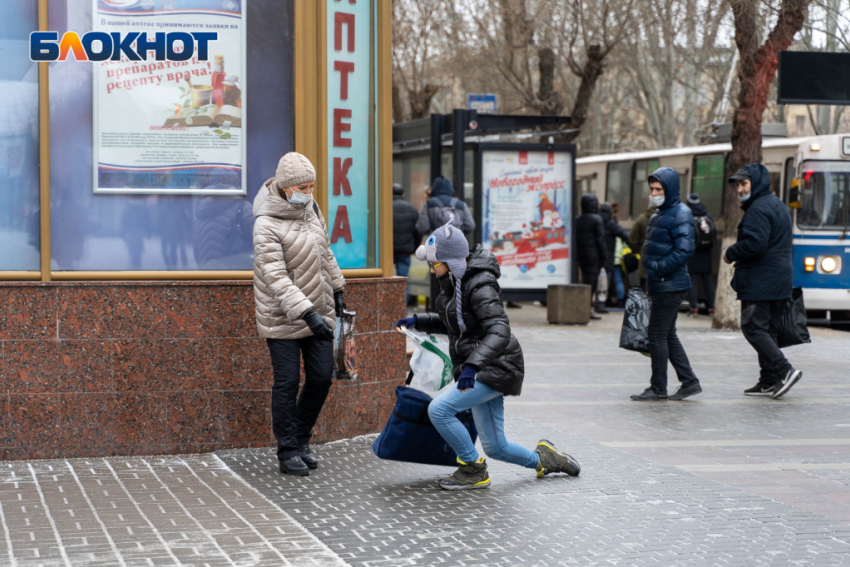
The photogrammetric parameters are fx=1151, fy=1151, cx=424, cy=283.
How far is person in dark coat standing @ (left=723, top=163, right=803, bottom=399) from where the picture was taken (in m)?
9.45

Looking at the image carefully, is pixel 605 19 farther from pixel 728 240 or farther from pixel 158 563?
pixel 158 563

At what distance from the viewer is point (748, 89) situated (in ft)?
47.9

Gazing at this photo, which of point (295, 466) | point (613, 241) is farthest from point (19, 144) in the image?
point (613, 241)

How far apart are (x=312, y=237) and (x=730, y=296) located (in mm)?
9651

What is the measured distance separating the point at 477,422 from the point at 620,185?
1804 centimetres

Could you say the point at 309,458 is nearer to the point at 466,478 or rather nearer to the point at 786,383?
the point at 466,478

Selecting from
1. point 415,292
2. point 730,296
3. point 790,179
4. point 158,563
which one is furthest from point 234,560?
point 790,179

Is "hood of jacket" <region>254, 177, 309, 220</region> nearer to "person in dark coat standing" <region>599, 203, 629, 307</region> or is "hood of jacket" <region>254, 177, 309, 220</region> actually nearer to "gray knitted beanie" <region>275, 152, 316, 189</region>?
"gray knitted beanie" <region>275, 152, 316, 189</region>

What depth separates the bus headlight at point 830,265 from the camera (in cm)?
1647

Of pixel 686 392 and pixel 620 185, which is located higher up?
pixel 620 185

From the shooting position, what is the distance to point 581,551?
4.99 metres

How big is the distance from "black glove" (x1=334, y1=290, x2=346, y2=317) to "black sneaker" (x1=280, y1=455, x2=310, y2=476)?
89 cm

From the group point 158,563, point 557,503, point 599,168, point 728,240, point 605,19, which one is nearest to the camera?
point 158,563

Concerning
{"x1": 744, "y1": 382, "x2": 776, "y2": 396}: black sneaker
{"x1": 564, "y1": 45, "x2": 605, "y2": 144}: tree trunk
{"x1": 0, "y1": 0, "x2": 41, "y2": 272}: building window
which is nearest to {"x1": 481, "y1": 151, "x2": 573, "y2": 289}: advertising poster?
{"x1": 564, "y1": 45, "x2": 605, "y2": 144}: tree trunk
